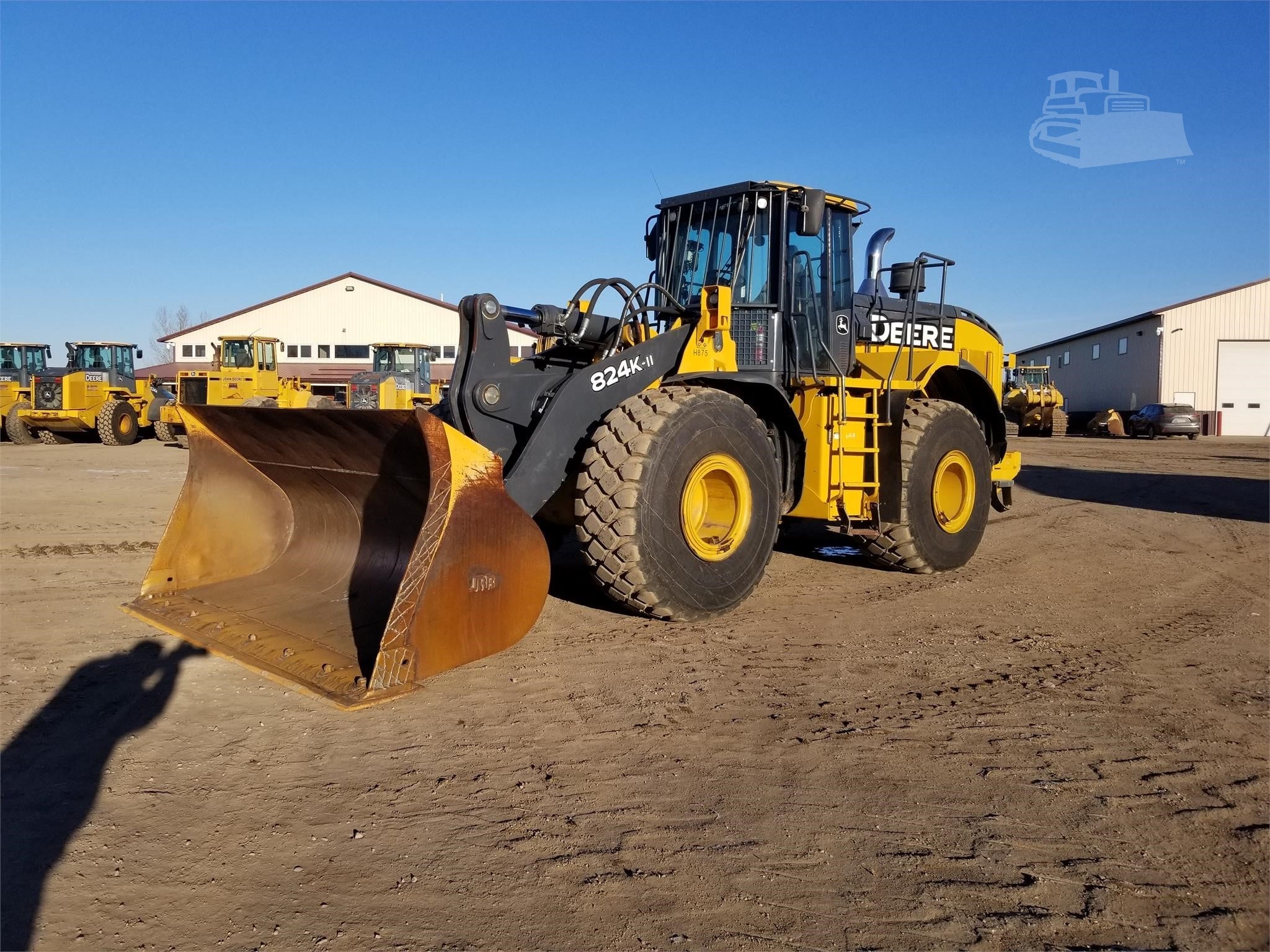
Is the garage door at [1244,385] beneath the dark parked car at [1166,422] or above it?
above

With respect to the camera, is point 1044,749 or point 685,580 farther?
point 685,580

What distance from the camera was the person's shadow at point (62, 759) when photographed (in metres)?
2.74

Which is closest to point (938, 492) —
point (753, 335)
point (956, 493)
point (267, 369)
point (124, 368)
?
point (956, 493)

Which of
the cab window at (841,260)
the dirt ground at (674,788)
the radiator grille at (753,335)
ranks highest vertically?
the cab window at (841,260)

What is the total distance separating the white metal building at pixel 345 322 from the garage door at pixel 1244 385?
1190 inches

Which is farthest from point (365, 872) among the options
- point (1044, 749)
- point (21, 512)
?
point (21, 512)

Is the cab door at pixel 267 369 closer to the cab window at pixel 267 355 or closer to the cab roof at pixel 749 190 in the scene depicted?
the cab window at pixel 267 355

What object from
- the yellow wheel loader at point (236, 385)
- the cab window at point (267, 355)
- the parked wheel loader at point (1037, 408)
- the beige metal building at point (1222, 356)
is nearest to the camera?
the yellow wheel loader at point (236, 385)

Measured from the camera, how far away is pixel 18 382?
26781 millimetres

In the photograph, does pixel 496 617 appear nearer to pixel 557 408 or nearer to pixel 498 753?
pixel 498 753

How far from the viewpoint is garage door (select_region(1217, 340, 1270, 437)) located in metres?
36.3

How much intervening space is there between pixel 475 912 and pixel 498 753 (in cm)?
108

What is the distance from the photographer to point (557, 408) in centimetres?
498

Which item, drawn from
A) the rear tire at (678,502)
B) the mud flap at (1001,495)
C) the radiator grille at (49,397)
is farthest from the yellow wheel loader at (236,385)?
the rear tire at (678,502)
